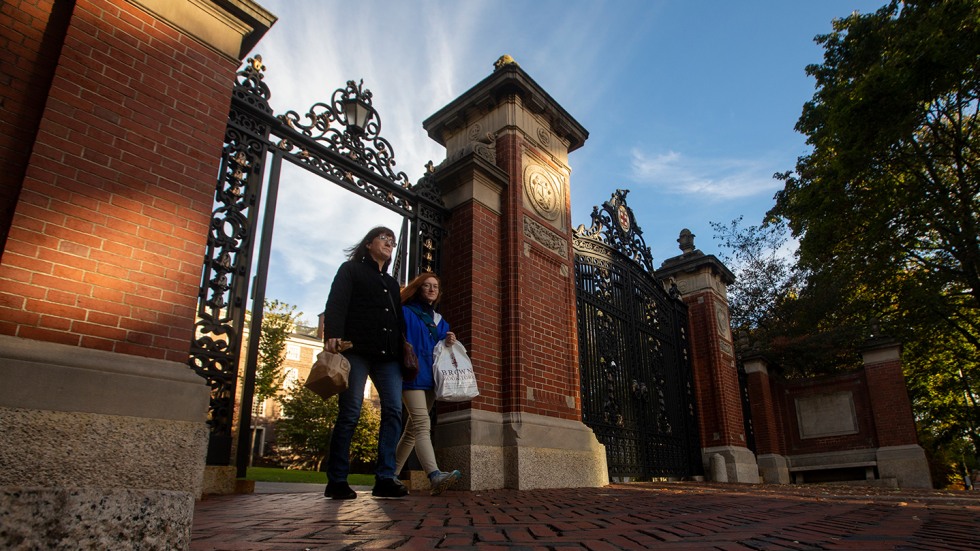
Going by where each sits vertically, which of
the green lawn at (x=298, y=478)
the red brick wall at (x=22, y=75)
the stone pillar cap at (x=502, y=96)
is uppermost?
the stone pillar cap at (x=502, y=96)

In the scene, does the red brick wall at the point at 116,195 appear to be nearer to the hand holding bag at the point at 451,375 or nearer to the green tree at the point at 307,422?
the hand holding bag at the point at 451,375

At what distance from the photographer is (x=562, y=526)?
257cm

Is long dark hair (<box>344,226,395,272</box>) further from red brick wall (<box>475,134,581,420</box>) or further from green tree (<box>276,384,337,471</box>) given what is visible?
green tree (<box>276,384,337,471</box>)

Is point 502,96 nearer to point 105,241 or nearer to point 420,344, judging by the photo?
point 420,344

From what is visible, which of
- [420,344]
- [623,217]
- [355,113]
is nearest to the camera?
[420,344]

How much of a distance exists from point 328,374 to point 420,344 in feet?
3.92

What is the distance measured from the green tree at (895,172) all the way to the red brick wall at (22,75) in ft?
40.6

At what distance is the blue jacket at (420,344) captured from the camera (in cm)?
466

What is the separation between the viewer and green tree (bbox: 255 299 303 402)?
21.0 metres

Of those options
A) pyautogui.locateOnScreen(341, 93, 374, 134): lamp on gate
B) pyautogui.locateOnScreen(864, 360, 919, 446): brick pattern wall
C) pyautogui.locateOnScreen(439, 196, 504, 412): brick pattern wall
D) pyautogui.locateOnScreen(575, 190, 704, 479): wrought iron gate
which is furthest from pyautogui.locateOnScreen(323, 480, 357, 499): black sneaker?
pyautogui.locateOnScreen(864, 360, 919, 446): brick pattern wall

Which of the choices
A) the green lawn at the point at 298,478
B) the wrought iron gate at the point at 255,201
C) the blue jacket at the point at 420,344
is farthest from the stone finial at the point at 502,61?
the green lawn at the point at 298,478

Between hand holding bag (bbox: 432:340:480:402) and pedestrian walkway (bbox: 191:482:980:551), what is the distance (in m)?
0.87

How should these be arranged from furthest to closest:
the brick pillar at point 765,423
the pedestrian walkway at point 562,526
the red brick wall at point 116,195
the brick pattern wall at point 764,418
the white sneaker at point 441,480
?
the brick pattern wall at point 764,418
the brick pillar at point 765,423
the white sneaker at point 441,480
the red brick wall at point 116,195
the pedestrian walkway at point 562,526

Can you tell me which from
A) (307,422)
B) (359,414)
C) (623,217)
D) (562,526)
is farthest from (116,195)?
(307,422)
